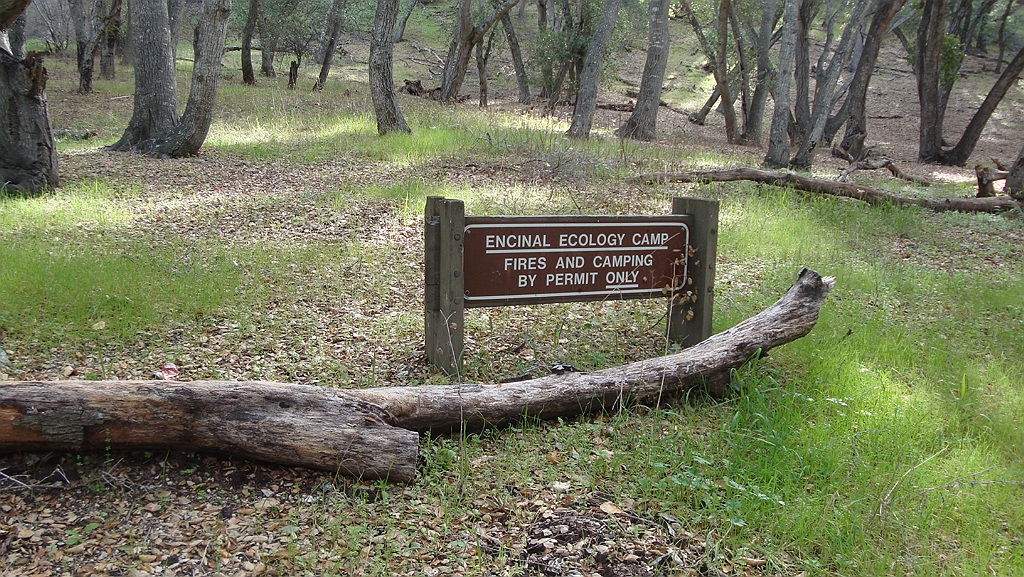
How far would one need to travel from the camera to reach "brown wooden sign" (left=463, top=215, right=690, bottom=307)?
4297 mm

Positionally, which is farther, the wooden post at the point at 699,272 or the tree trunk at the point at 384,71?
the tree trunk at the point at 384,71

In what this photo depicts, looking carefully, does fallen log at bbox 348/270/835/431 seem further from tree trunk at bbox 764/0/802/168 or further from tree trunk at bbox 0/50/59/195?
tree trunk at bbox 764/0/802/168

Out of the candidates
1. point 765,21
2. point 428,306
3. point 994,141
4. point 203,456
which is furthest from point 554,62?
point 203,456

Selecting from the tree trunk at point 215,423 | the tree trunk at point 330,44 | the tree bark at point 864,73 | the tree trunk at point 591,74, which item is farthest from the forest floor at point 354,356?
the tree trunk at point 330,44

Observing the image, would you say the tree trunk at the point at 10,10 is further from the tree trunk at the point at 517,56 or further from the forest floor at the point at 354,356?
the tree trunk at the point at 517,56

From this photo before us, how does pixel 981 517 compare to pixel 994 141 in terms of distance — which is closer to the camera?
pixel 981 517

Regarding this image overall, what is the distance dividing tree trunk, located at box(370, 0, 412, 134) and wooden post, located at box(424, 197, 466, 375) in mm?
8968

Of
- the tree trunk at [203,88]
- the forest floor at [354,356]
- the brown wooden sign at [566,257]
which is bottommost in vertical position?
the forest floor at [354,356]

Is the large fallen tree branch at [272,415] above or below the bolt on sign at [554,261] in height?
below

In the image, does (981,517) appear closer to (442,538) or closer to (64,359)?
(442,538)

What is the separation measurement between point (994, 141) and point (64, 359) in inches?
1106

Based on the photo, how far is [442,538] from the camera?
2.97m

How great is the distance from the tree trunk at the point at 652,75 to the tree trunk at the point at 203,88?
329 inches

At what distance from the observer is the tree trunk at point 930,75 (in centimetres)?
1683
